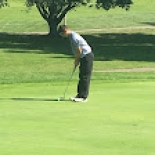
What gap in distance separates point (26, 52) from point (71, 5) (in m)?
10.1

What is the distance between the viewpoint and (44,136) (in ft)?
24.2

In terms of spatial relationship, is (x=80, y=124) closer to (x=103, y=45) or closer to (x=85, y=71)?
(x=85, y=71)

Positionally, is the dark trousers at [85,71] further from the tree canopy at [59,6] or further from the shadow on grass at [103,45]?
the tree canopy at [59,6]

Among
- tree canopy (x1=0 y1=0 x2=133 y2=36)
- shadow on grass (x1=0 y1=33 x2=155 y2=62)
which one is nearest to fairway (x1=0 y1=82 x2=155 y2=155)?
shadow on grass (x1=0 y1=33 x2=155 y2=62)

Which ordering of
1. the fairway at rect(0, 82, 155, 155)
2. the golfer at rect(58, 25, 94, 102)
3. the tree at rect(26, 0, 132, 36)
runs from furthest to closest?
the tree at rect(26, 0, 132, 36) < the golfer at rect(58, 25, 94, 102) < the fairway at rect(0, 82, 155, 155)

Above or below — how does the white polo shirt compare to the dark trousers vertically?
above

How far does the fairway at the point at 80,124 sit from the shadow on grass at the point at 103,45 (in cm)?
1786

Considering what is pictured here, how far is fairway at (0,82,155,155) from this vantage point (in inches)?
266

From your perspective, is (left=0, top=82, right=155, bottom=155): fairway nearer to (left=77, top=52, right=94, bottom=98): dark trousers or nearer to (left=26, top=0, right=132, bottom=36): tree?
(left=77, top=52, right=94, bottom=98): dark trousers

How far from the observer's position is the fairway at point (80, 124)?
6754 millimetres

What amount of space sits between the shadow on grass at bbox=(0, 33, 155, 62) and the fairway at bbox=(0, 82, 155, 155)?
58.6ft

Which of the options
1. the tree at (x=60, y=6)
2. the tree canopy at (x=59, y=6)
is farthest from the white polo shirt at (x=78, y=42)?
the tree at (x=60, y=6)

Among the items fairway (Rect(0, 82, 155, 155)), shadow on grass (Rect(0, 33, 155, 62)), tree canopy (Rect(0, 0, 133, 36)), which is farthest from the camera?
tree canopy (Rect(0, 0, 133, 36))

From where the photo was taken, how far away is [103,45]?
3722cm
